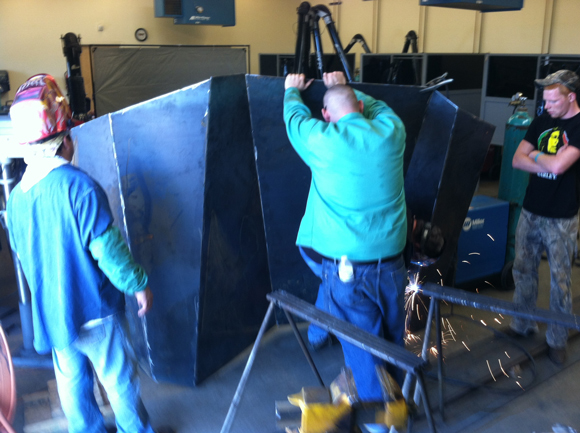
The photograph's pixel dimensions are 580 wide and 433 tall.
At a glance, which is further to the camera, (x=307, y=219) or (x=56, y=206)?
(x=307, y=219)

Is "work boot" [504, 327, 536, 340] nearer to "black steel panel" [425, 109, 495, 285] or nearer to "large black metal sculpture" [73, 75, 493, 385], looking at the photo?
"black steel panel" [425, 109, 495, 285]

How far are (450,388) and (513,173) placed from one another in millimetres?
1833

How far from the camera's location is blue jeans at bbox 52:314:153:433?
204 cm

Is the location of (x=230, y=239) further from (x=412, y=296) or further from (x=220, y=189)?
(x=412, y=296)

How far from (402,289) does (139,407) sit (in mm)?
1260

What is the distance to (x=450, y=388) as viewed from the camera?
2820 millimetres

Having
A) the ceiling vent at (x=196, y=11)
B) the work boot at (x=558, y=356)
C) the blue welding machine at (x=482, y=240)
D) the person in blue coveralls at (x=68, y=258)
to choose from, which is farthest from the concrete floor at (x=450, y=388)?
the ceiling vent at (x=196, y=11)

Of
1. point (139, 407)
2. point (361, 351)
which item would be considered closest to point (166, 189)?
point (139, 407)

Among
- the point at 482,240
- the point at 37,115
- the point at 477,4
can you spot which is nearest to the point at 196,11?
the point at 477,4

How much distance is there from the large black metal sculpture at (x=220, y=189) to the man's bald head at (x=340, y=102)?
1.19ft

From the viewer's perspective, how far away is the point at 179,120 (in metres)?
2.39

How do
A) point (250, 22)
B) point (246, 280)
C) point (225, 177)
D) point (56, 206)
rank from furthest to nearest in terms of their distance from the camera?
1. point (250, 22)
2. point (246, 280)
3. point (225, 177)
4. point (56, 206)

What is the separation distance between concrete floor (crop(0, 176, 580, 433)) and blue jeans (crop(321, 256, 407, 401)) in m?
0.52

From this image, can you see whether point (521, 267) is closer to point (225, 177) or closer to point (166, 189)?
point (225, 177)
